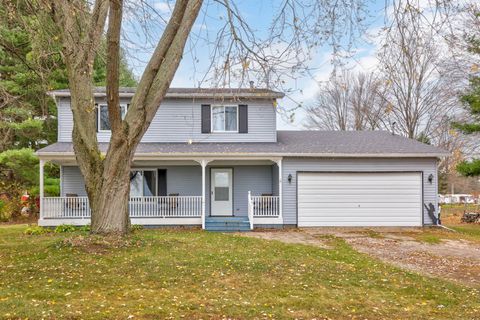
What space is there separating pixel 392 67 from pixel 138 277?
4.89 metres

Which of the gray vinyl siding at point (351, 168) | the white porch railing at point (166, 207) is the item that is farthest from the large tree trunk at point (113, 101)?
the gray vinyl siding at point (351, 168)

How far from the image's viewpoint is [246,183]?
1517cm

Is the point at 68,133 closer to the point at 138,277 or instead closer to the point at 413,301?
the point at 138,277

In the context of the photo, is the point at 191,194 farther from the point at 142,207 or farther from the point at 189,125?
the point at 189,125

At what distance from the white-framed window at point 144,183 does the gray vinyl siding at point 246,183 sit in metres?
2.05

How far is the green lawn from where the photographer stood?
446cm

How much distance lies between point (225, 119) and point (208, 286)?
34.0 feet

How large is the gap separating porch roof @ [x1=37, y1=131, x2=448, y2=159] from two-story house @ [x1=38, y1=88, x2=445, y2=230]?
1.4 inches

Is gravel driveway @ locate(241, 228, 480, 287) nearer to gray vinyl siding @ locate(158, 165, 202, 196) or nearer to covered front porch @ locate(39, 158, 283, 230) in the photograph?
covered front porch @ locate(39, 158, 283, 230)

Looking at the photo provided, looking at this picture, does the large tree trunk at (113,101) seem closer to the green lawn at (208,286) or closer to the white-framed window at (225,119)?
the green lawn at (208,286)

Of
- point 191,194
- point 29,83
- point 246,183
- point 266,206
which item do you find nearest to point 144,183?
point 191,194

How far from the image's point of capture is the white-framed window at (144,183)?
14945 millimetres

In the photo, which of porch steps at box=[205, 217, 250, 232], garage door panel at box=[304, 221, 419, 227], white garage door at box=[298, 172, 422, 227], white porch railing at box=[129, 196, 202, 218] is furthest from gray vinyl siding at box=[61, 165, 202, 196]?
garage door panel at box=[304, 221, 419, 227]

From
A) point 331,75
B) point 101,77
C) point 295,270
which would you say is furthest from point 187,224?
point 101,77
